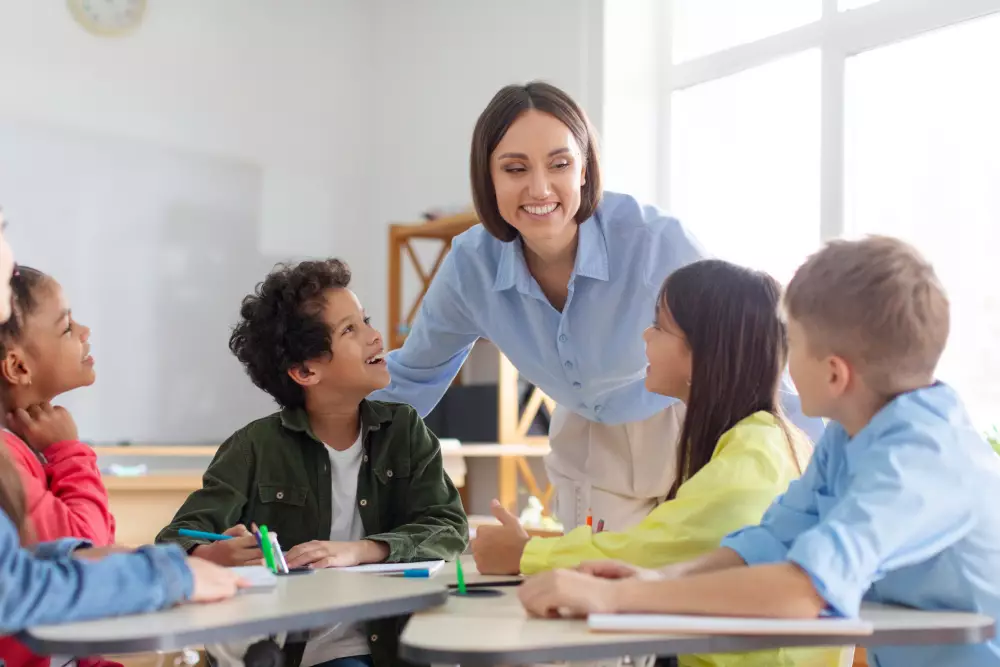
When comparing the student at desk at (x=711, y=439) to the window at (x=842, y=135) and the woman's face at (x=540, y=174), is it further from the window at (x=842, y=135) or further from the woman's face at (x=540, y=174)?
the window at (x=842, y=135)

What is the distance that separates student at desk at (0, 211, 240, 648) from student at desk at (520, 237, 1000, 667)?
0.36m

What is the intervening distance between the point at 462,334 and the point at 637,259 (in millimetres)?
472

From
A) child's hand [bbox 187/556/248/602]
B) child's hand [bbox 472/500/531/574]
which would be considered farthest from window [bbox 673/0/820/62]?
child's hand [bbox 187/556/248/602]

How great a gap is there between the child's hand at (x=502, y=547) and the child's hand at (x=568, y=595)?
39 centimetres

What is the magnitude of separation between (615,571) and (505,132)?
114 cm

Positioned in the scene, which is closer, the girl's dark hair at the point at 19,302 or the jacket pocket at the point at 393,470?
the girl's dark hair at the point at 19,302

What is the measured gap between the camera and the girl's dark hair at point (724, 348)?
162 centimetres

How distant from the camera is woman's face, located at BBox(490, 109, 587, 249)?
6.98 feet

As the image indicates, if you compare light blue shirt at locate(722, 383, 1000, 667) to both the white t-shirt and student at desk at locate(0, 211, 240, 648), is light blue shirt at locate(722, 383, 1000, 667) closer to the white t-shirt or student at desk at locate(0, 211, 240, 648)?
student at desk at locate(0, 211, 240, 648)

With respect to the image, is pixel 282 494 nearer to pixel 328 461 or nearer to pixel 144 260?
pixel 328 461

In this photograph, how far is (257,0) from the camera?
5.30 metres

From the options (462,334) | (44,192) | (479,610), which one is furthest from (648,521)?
(44,192)

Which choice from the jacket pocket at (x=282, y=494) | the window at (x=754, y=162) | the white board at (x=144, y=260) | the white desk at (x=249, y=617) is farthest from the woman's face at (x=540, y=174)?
the white board at (x=144, y=260)

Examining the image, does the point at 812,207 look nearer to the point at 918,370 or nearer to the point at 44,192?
the point at 918,370
